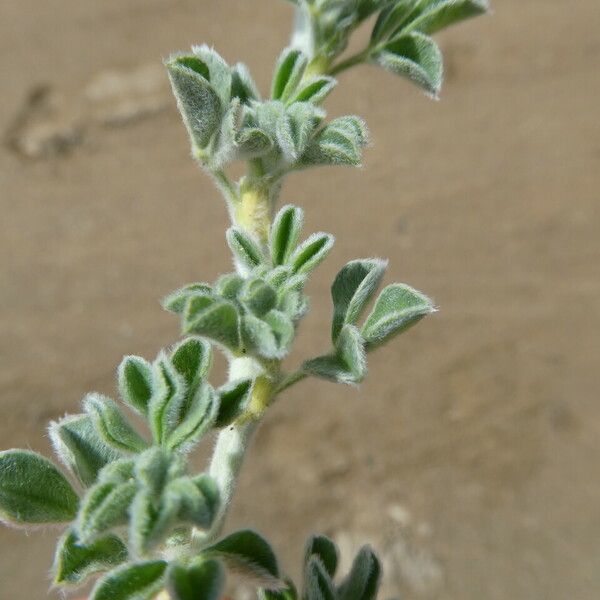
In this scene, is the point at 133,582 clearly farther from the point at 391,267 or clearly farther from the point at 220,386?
the point at 391,267

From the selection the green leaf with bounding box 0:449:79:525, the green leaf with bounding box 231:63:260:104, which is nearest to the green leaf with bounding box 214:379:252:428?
the green leaf with bounding box 0:449:79:525

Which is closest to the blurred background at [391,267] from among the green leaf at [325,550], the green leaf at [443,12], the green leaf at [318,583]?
the green leaf at [325,550]

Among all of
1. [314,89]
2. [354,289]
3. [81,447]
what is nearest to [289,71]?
[314,89]

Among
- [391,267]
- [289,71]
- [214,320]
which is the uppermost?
[289,71]

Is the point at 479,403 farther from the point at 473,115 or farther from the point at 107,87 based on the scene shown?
the point at 107,87

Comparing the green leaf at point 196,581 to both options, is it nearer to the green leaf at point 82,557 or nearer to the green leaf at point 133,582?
the green leaf at point 133,582

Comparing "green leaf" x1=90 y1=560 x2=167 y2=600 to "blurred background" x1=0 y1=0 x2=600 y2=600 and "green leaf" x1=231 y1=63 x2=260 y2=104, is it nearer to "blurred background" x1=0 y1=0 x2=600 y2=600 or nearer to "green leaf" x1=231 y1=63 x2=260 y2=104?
"green leaf" x1=231 y1=63 x2=260 y2=104
